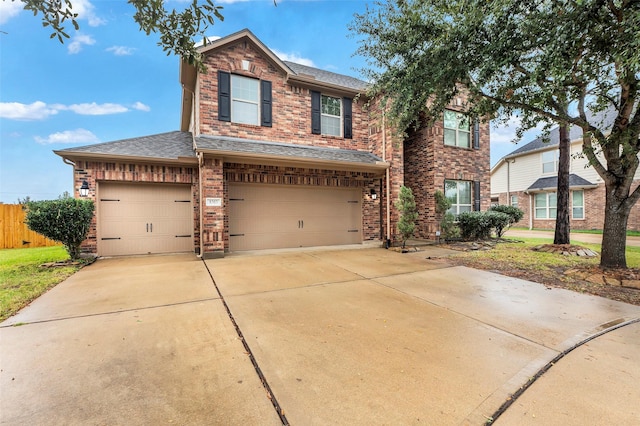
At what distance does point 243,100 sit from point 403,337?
8628 millimetres

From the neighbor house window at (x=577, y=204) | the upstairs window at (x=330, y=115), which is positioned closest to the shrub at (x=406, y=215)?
the upstairs window at (x=330, y=115)

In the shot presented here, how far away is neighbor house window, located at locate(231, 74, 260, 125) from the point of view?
8891 millimetres

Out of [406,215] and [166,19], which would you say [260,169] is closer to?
[406,215]

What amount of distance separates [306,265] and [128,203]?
5752 millimetres

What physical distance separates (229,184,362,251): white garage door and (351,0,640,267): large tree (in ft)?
13.7

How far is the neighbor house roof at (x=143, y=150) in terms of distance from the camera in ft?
23.8

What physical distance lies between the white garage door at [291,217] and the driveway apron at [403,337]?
325 centimetres

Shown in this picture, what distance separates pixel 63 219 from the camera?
640 cm

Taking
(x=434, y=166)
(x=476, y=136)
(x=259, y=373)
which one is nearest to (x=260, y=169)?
(x=434, y=166)

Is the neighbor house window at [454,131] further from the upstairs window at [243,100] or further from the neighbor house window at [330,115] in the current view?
the upstairs window at [243,100]

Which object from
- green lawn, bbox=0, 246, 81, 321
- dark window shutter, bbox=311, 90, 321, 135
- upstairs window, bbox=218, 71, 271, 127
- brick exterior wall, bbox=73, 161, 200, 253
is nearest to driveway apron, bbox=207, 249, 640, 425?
green lawn, bbox=0, 246, 81, 321

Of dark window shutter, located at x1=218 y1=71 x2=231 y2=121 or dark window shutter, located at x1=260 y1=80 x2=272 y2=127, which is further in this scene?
dark window shutter, located at x1=260 y1=80 x2=272 y2=127

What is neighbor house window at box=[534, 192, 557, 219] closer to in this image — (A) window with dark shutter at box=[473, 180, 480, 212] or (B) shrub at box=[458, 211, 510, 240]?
(B) shrub at box=[458, 211, 510, 240]

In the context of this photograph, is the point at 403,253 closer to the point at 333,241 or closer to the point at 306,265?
the point at 333,241
